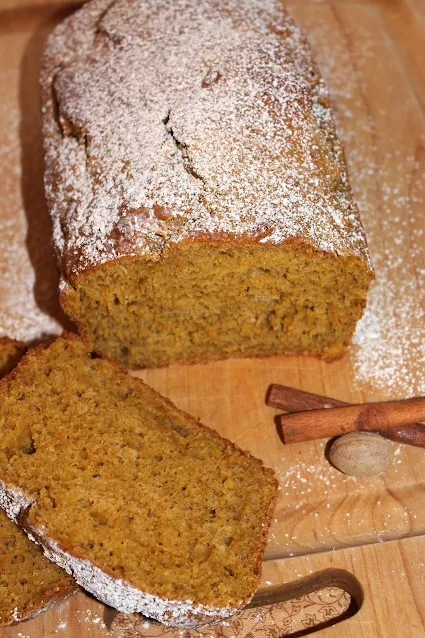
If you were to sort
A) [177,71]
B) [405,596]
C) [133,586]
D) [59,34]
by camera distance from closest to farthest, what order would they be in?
[133,586], [405,596], [177,71], [59,34]

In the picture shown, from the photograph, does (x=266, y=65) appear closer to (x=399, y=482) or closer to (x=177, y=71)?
(x=177, y=71)

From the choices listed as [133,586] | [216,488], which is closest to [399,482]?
[216,488]

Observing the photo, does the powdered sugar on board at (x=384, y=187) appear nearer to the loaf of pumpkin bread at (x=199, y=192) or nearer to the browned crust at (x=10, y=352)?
the loaf of pumpkin bread at (x=199, y=192)

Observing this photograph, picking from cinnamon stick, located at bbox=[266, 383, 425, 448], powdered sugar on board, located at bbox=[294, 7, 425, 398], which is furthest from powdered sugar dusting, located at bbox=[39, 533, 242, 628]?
powdered sugar on board, located at bbox=[294, 7, 425, 398]

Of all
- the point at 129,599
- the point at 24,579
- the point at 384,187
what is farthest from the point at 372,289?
the point at 24,579

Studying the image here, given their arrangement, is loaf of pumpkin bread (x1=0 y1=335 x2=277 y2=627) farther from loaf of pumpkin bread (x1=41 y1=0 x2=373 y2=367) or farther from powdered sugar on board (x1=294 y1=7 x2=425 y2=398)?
powdered sugar on board (x1=294 y1=7 x2=425 y2=398)

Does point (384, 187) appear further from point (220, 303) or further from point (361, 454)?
point (361, 454)

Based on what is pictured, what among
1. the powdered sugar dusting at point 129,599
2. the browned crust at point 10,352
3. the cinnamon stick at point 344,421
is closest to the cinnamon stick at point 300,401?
the cinnamon stick at point 344,421
